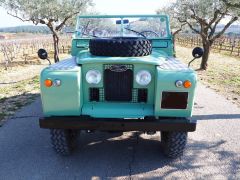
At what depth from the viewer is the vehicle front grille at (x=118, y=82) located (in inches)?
152

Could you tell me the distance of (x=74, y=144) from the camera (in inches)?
181

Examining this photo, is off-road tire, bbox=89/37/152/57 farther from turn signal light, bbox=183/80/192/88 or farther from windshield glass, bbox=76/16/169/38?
windshield glass, bbox=76/16/169/38

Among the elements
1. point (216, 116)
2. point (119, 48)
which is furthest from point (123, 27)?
point (216, 116)

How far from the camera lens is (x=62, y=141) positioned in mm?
4184

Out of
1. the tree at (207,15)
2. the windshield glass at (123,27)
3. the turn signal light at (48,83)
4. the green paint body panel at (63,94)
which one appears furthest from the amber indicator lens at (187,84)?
the tree at (207,15)

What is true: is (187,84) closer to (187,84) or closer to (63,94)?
(187,84)

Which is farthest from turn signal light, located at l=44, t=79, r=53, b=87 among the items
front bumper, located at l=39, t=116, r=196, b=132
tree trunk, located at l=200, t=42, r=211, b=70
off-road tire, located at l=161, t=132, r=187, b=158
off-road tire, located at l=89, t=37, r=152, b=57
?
tree trunk, located at l=200, t=42, r=211, b=70

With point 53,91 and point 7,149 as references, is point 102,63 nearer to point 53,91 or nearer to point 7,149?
point 53,91

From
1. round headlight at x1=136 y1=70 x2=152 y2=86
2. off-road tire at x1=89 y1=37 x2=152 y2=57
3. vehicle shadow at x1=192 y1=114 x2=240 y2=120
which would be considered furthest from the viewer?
vehicle shadow at x1=192 y1=114 x2=240 y2=120

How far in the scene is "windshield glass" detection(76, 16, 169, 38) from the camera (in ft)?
18.3

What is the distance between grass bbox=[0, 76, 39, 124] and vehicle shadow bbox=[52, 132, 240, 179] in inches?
103

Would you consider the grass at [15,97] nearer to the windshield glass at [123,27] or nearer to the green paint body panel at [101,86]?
the windshield glass at [123,27]

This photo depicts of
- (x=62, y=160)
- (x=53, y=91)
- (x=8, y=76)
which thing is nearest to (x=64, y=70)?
(x=53, y=91)

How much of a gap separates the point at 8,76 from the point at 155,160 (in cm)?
1083
